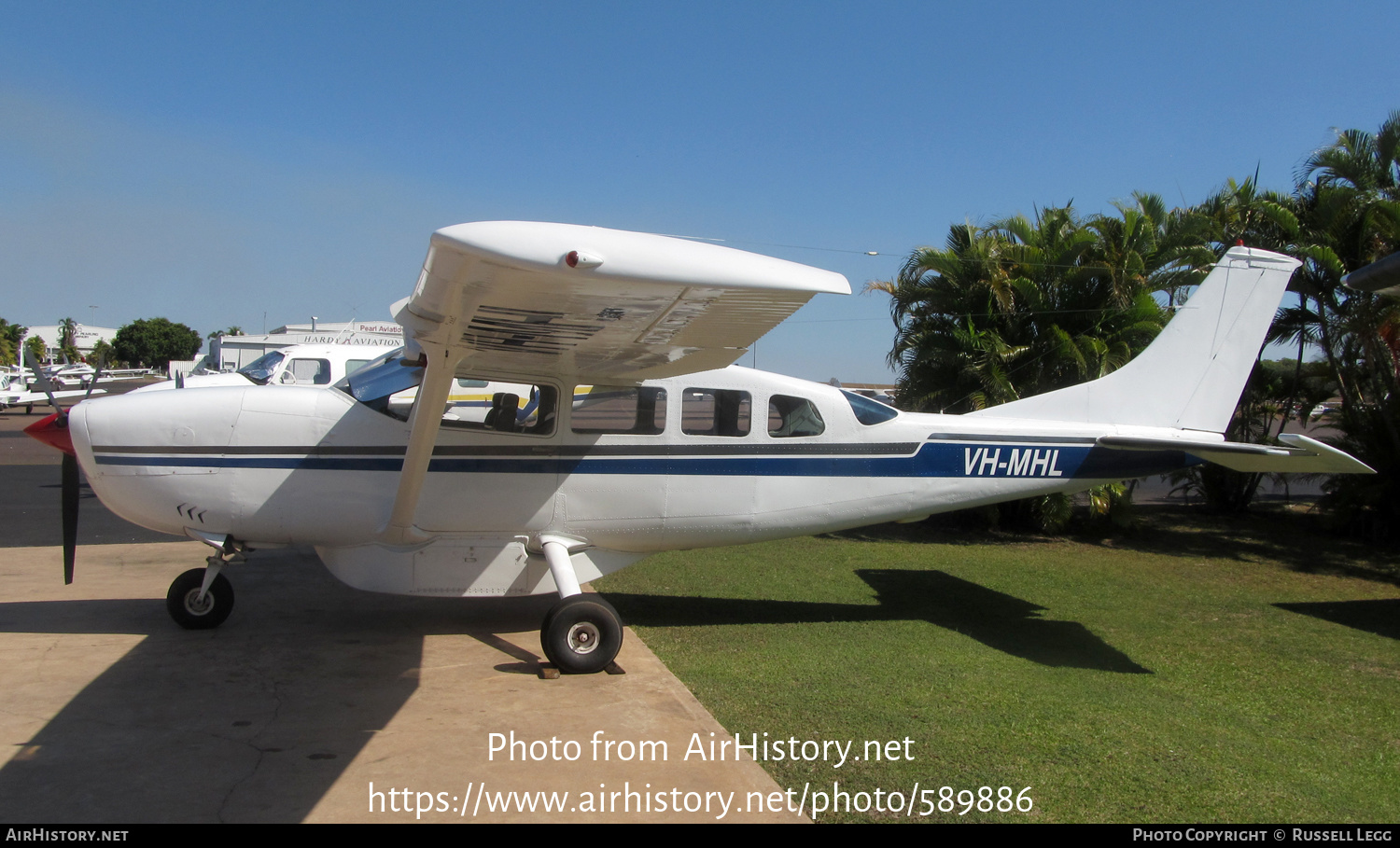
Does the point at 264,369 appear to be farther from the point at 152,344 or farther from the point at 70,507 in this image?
the point at 152,344

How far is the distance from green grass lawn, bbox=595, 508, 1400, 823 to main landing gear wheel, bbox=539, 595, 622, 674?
2.06ft

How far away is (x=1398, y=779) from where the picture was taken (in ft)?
14.6

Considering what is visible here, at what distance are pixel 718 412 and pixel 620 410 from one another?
0.78m

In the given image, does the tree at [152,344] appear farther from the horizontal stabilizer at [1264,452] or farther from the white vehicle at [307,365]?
the horizontal stabilizer at [1264,452]

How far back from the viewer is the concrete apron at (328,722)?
390 cm

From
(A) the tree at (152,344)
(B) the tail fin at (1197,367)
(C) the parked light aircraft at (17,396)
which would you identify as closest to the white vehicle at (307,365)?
(B) the tail fin at (1197,367)

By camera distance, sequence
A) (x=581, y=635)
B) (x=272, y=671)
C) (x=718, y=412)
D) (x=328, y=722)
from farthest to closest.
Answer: (x=718, y=412) → (x=581, y=635) → (x=272, y=671) → (x=328, y=722)

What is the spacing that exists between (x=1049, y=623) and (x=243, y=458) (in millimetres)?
6595

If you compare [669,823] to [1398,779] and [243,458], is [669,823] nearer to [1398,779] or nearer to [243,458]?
[1398,779]

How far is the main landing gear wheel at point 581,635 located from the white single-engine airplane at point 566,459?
1cm

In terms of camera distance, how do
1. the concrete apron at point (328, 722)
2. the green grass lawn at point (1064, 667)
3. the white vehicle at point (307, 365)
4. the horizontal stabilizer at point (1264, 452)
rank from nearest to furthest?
the concrete apron at point (328, 722) → the green grass lawn at point (1064, 667) → the horizontal stabilizer at point (1264, 452) → the white vehicle at point (307, 365)

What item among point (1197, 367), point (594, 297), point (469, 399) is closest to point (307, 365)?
point (469, 399)

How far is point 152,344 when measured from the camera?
4291 inches
